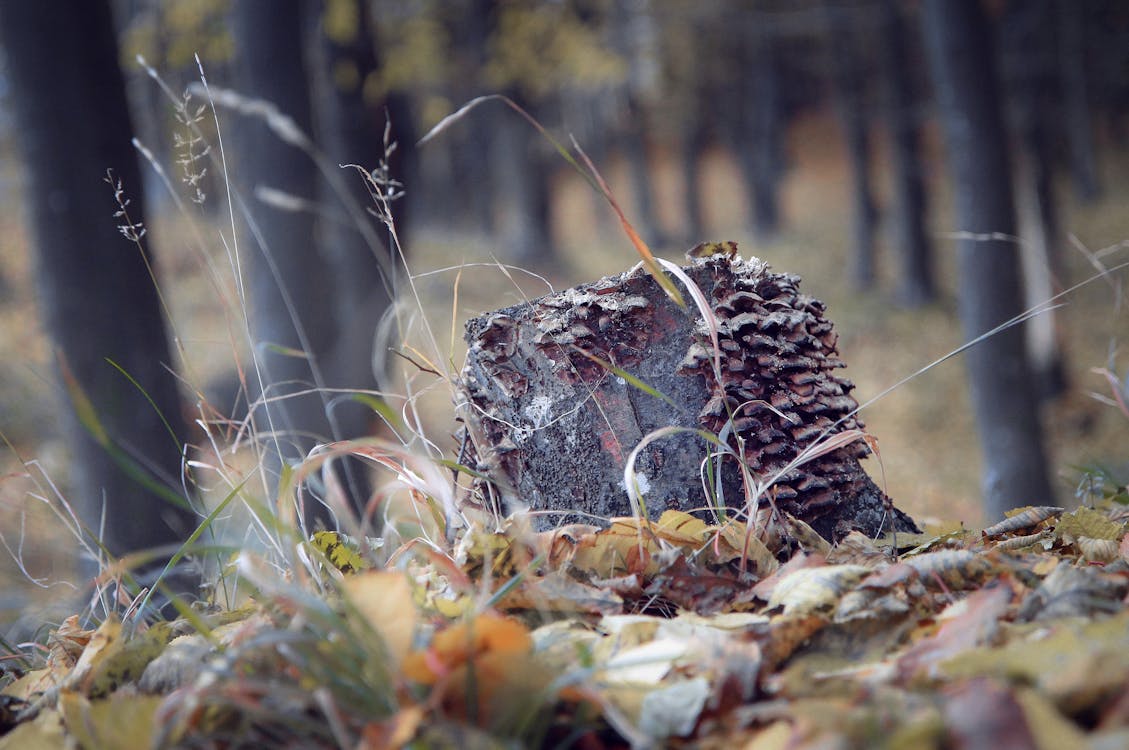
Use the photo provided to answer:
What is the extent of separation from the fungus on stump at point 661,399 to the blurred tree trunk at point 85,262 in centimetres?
262

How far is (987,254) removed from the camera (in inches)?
181

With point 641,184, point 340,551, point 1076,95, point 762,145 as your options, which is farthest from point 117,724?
point 1076,95

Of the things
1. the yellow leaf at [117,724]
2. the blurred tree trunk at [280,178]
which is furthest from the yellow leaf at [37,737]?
the blurred tree trunk at [280,178]

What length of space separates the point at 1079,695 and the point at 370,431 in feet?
20.7

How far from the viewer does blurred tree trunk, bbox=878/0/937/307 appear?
13.5 meters

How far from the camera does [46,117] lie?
3793 millimetres

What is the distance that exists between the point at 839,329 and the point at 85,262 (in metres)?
11.6

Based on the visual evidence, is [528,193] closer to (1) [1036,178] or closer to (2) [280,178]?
(1) [1036,178]

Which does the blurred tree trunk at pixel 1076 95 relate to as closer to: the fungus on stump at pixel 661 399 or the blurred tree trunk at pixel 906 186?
the blurred tree trunk at pixel 906 186

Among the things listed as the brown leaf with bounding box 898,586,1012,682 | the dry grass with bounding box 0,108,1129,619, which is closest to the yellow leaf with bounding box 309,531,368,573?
the dry grass with bounding box 0,108,1129,619

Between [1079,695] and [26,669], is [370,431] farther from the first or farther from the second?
[1079,695]

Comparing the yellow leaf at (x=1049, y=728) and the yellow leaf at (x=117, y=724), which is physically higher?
the yellow leaf at (x=1049, y=728)

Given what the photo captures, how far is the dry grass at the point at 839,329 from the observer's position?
19.0 feet

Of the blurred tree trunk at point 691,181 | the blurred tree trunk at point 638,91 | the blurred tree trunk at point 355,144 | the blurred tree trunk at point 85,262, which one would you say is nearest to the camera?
the blurred tree trunk at point 85,262
